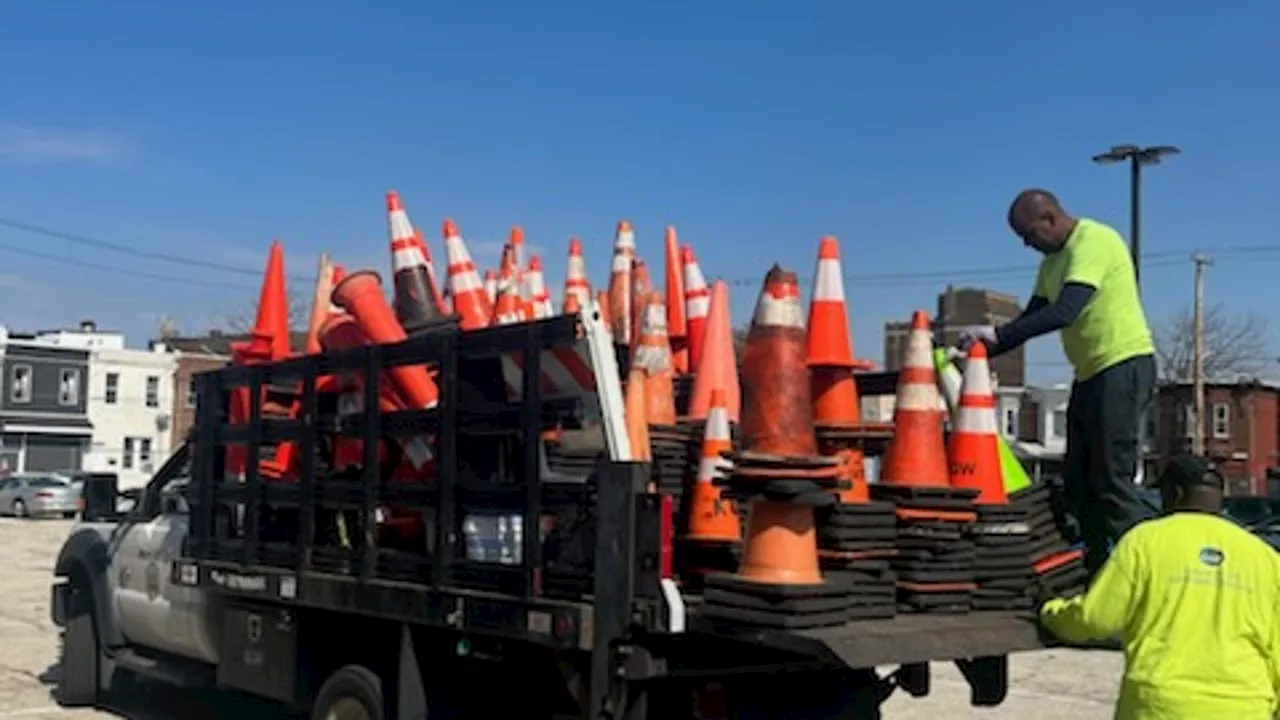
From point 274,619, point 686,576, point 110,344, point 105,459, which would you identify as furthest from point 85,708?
point 110,344

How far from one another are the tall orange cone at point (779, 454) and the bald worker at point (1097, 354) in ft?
4.15

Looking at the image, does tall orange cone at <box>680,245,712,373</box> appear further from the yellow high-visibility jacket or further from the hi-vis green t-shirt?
the yellow high-visibility jacket

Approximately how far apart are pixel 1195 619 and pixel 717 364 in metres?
2.61

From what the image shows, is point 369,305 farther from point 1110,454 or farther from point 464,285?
point 1110,454

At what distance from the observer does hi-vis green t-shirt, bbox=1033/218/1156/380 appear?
6.14 metres

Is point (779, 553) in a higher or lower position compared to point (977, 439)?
lower

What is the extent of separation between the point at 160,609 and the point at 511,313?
312 centimetres

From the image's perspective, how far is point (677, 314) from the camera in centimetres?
750

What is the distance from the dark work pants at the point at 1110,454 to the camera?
239 inches

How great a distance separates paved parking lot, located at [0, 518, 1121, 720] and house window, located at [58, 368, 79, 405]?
47.1 m

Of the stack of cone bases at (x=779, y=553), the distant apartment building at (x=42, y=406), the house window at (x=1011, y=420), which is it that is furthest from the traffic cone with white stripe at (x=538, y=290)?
the house window at (x=1011, y=420)

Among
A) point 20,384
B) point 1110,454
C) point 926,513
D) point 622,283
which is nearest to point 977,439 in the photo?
point 1110,454

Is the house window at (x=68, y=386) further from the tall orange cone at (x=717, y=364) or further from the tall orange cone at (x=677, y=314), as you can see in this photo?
the tall orange cone at (x=717, y=364)

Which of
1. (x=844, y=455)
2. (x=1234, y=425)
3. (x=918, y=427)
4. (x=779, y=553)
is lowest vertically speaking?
(x=779, y=553)
